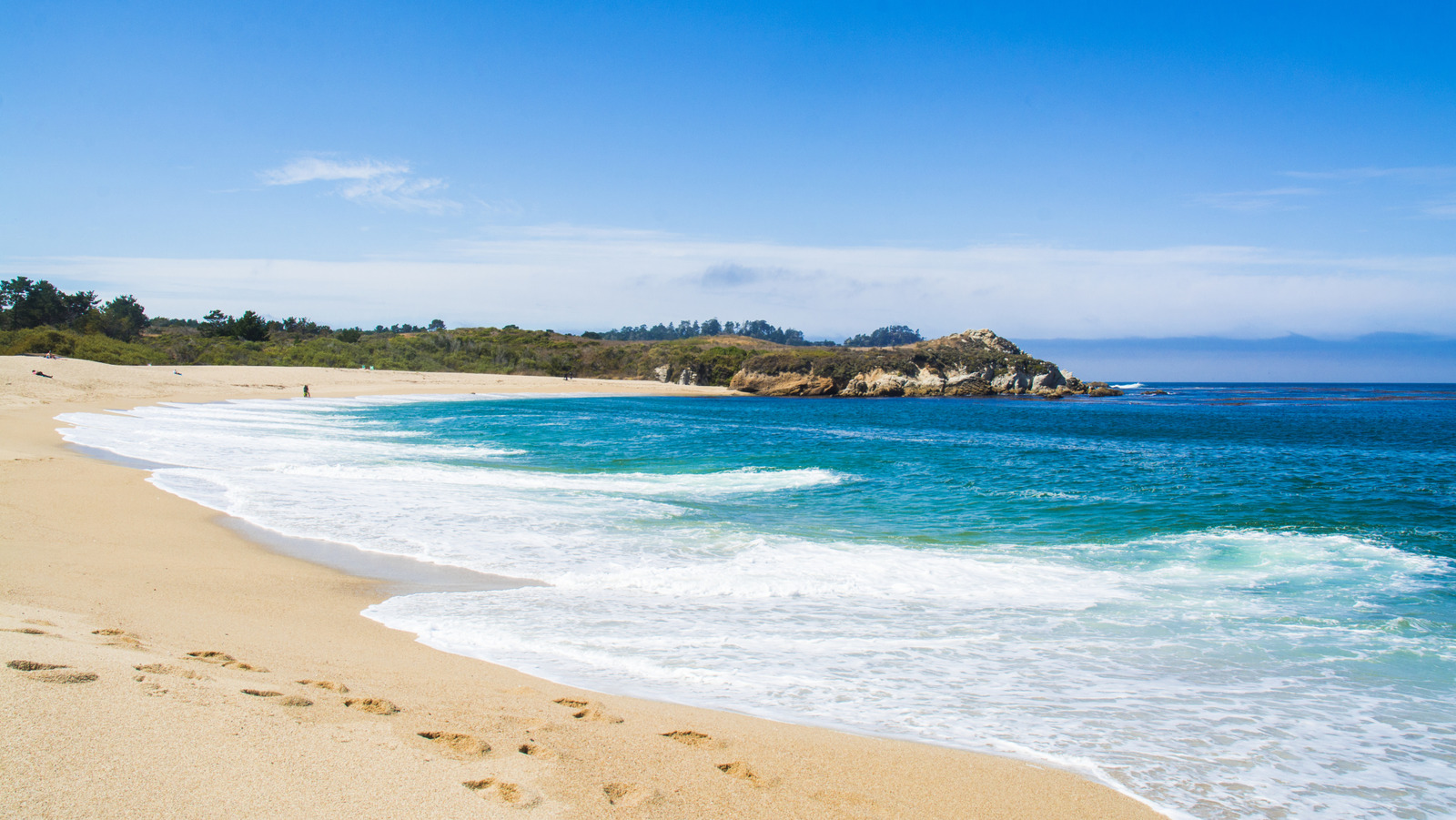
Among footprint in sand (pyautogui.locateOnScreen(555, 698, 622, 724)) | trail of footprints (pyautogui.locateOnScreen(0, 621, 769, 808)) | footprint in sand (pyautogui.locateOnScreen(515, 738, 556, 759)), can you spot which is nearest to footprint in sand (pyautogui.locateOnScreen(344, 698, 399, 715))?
trail of footprints (pyautogui.locateOnScreen(0, 621, 769, 808))

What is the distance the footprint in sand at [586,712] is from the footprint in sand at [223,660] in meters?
1.99

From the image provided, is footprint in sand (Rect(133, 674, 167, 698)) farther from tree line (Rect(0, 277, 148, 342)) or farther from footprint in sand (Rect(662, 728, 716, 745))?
tree line (Rect(0, 277, 148, 342))

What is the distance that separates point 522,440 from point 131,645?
21286 millimetres

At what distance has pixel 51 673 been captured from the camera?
392 cm

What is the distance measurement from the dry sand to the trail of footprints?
15 millimetres

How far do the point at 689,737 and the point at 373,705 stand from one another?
6.04 feet

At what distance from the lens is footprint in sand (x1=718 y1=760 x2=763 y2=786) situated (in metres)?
3.83

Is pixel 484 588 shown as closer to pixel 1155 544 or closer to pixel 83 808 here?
pixel 83 808

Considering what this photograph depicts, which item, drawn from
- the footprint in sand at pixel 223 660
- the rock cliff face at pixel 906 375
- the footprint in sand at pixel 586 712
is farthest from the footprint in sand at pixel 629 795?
the rock cliff face at pixel 906 375

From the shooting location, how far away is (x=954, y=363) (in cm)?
7625

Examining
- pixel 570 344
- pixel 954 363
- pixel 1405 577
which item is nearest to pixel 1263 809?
pixel 1405 577

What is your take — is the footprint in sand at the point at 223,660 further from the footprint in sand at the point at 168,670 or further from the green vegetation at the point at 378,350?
the green vegetation at the point at 378,350

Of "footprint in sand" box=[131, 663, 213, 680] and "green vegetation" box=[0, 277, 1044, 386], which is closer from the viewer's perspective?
"footprint in sand" box=[131, 663, 213, 680]

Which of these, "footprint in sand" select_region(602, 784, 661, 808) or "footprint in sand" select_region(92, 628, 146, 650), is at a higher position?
"footprint in sand" select_region(92, 628, 146, 650)
